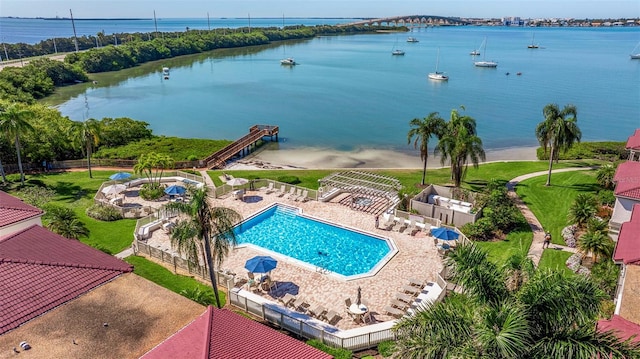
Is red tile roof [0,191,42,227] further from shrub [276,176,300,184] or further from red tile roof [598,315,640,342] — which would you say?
red tile roof [598,315,640,342]

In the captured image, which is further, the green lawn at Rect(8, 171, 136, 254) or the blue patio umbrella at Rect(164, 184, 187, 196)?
the blue patio umbrella at Rect(164, 184, 187, 196)

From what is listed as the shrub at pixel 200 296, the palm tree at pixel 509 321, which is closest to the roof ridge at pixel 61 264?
the shrub at pixel 200 296

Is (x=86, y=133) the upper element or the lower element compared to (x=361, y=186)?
upper

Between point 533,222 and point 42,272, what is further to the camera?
point 533,222

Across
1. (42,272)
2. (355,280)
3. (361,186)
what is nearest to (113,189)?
(361,186)

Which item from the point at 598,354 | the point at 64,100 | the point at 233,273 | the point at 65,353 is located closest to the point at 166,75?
the point at 64,100

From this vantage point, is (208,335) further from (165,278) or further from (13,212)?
(13,212)

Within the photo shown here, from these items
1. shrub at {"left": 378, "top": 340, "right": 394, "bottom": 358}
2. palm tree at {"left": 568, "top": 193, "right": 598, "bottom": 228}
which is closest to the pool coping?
shrub at {"left": 378, "top": 340, "right": 394, "bottom": 358}

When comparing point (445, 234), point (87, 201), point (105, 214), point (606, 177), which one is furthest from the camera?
point (606, 177)
